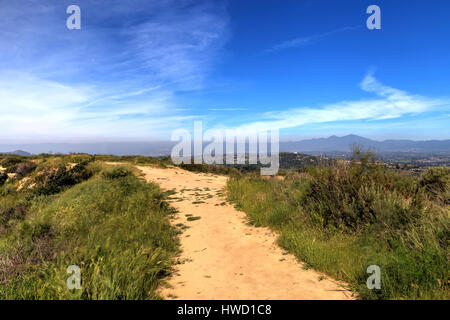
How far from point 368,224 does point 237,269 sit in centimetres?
315

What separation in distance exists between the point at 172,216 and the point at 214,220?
5.25 ft

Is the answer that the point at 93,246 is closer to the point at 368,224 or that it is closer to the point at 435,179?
the point at 368,224

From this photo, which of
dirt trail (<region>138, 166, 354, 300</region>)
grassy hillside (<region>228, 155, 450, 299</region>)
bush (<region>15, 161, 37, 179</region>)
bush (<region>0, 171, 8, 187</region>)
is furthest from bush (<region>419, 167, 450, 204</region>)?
bush (<region>0, 171, 8, 187</region>)

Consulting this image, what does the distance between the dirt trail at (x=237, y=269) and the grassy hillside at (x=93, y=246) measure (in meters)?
0.49

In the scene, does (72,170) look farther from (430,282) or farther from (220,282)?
(430,282)

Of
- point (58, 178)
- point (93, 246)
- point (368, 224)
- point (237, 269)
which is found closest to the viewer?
point (93, 246)

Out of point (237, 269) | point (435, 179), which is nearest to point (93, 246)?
point (237, 269)

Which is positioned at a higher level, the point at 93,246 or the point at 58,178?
the point at 58,178

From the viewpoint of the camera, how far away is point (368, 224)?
5184mm

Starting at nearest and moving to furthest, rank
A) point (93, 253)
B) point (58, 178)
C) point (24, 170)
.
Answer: point (93, 253) → point (58, 178) → point (24, 170)

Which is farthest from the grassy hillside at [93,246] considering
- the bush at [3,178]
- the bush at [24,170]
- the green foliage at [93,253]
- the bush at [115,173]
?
the bush at [3,178]

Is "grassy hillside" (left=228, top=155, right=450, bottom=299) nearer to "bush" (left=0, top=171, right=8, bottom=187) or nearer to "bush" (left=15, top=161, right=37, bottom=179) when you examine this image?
"bush" (left=15, top=161, right=37, bottom=179)

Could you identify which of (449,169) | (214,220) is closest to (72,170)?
(214,220)

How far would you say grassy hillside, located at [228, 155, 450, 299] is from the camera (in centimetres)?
341
